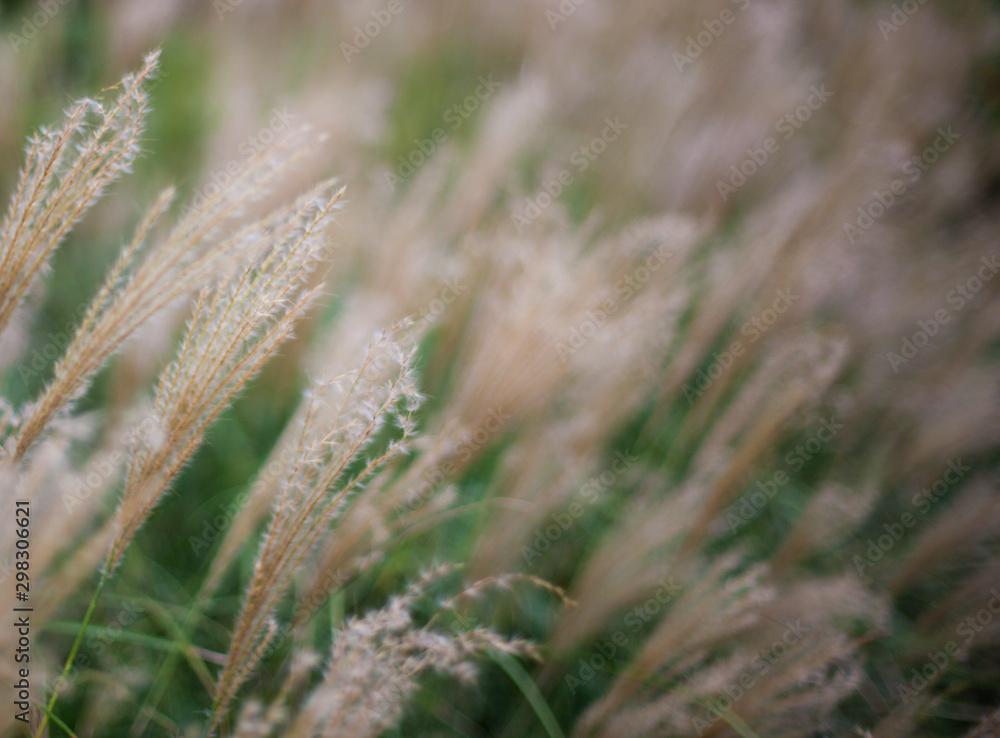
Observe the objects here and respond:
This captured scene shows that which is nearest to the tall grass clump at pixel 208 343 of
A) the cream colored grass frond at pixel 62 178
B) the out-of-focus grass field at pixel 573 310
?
the cream colored grass frond at pixel 62 178

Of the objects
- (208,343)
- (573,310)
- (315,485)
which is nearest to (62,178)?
(208,343)

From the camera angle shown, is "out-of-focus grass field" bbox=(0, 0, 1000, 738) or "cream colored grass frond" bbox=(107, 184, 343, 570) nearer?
"cream colored grass frond" bbox=(107, 184, 343, 570)

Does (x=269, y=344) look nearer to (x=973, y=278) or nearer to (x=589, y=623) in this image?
(x=589, y=623)

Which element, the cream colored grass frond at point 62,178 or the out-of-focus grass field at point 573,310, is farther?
the out-of-focus grass field at point 573,310

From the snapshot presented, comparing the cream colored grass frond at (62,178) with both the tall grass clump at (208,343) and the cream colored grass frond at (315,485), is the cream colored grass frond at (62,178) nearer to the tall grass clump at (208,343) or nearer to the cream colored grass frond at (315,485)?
the tall grass clump at (208,343)

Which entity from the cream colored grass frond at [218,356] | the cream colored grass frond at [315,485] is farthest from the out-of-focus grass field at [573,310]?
the cream colored grass frond at [218,356]

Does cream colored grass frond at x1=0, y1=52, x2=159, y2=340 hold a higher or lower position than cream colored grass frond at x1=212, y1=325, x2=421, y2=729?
higher

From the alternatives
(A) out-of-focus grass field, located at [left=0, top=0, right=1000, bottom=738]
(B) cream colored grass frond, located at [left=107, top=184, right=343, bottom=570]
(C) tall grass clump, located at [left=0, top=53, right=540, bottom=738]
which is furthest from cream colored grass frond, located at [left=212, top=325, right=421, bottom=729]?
(A) out-of-focus grass field, located at [left=0, top=0, right=1000, bottom=738]

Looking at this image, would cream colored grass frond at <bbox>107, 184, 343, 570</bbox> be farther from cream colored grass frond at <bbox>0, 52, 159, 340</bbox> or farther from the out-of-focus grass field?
the out-of-focus grass field

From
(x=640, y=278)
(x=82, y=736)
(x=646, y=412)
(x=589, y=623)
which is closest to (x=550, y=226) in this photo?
(x=640, y=278)

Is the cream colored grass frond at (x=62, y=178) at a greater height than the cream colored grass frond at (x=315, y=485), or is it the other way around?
the cream colored grass frond at (x=62, y=178)

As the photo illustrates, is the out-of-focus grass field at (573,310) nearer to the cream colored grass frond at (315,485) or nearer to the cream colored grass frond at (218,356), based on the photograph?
the cream colored grass frond at (315,485)

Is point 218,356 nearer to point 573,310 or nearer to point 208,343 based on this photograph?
point 208,343
